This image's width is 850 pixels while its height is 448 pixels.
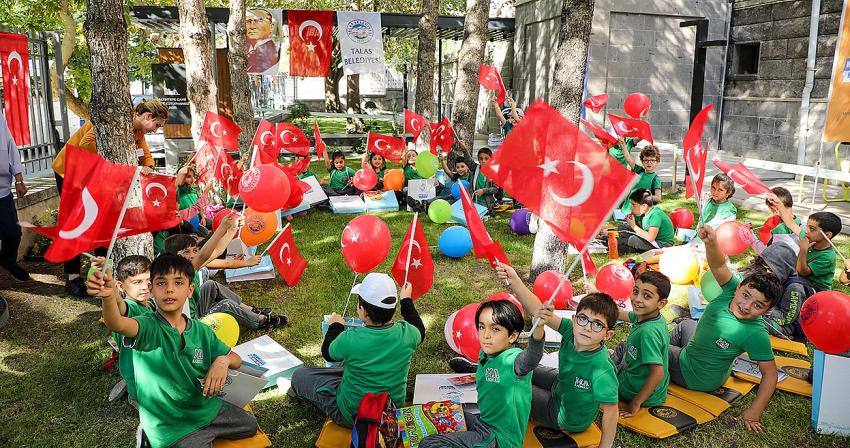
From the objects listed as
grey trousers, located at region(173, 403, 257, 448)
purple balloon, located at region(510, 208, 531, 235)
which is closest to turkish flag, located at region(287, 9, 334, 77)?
purple balloon, located at region(510, 208, 531, 235)

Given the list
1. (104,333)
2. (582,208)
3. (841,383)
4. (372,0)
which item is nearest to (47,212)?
(104,333)

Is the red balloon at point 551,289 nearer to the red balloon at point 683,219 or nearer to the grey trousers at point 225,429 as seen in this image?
the grey trousers at point 225,429

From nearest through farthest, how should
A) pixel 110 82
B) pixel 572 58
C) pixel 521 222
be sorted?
pixel 110 82, pixel 572 58, pixel 521 222

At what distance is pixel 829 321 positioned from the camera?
3.93 m

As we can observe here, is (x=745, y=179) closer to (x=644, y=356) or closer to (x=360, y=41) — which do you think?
(x=644, y=356)

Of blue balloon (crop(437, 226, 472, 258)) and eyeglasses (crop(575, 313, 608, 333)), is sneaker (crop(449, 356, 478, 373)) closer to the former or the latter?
eyeglasses (crop(575, 313, 608, 333))

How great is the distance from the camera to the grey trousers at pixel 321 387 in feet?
12.7

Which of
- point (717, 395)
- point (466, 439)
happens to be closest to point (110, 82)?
point (466, 439)

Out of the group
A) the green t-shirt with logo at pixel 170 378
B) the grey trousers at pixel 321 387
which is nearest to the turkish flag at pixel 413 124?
the grey trousers at pixel 321 387

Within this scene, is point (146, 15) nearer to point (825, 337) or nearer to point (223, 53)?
point (223, 53)

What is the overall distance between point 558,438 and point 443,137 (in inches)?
288

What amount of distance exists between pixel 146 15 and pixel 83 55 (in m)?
3.08

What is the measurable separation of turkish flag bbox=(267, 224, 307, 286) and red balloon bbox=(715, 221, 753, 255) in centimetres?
441

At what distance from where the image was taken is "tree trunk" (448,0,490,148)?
36.2 feet
